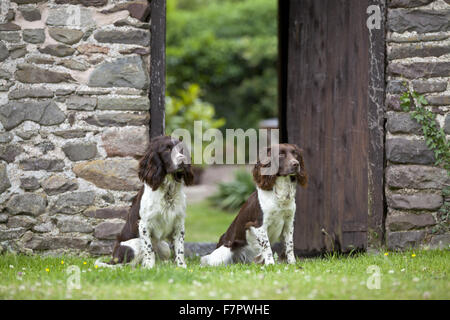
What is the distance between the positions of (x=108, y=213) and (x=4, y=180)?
3.49ft

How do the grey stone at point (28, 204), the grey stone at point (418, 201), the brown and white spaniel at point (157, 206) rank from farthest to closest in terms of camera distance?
the grey stone at point (28, 204) → the grey stone at point (418, 201) → the brown and white spaniel at point (157, 206)

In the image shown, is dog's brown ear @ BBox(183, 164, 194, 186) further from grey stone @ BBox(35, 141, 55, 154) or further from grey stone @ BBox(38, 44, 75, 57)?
grey stone @ BBox(38, 44, 75, 57)

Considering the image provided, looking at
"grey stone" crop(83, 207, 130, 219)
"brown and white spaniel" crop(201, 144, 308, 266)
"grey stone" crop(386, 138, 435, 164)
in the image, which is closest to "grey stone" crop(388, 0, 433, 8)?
"grey stone" crop(386, 138, 435, 164)

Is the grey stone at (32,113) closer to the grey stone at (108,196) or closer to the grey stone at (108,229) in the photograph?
the grey stone at (108,196)

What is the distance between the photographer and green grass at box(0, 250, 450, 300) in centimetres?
367

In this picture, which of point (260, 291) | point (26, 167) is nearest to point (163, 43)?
point (26, 167)

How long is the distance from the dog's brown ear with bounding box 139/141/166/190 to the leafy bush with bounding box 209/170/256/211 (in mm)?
6582

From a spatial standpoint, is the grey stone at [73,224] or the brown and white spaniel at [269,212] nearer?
the brown and white spaniel at [269,212]

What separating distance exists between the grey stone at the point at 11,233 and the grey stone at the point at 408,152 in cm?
363

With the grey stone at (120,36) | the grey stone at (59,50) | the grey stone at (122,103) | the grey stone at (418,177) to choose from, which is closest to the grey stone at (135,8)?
the grey stone at (120,36)

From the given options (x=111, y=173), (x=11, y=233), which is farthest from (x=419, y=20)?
(x=11, y=233)

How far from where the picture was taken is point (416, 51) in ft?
18.2

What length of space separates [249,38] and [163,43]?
1061 cm

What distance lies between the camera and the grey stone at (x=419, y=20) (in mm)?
5512
